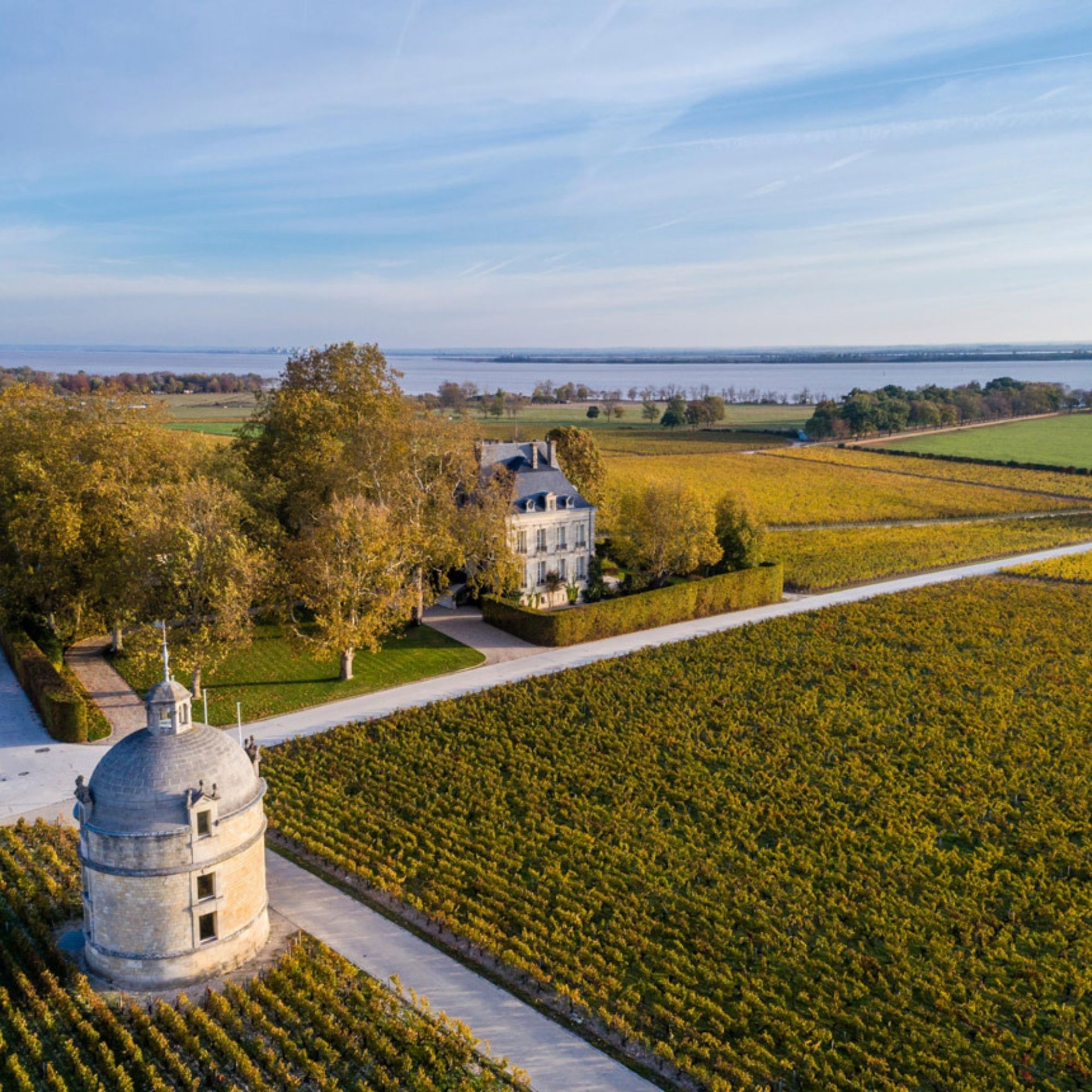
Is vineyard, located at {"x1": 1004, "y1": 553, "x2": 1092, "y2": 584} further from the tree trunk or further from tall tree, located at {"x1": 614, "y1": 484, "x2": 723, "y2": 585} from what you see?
the tree trunk

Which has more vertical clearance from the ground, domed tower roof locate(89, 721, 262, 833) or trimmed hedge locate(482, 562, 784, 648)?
domed tower roof locate(89, 721, 262, 833)

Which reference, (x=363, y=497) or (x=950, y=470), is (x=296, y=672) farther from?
(x=950, y=470)

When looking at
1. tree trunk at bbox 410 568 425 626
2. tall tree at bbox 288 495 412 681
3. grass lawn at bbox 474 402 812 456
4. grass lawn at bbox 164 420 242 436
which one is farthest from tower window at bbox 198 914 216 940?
grass lawn at bbox 164 420 242 436

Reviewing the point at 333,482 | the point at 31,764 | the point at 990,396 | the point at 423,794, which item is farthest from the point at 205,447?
the point at 990,396

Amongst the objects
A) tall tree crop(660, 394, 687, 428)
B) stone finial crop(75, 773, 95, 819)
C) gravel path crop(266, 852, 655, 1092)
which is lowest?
gravel path crop(266, 852, 655, 1092)

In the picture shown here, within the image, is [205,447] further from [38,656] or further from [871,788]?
[871,788]

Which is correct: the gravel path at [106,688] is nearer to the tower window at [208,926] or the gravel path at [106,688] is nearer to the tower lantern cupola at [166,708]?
the tower lantern cupola at [166,708]
